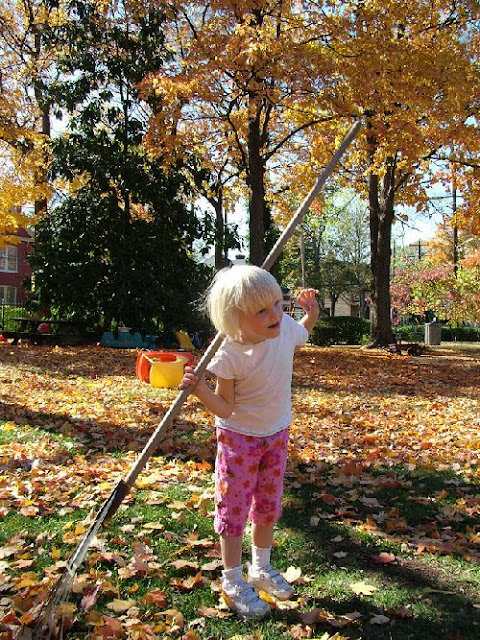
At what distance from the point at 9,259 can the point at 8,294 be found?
8.39 feet

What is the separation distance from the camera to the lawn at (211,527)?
2576 mm

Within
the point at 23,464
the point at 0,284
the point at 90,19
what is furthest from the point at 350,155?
the point at 0,284

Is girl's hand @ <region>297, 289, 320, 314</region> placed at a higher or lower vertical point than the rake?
higher

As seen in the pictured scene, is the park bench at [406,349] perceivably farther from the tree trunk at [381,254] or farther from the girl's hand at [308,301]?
the girl's hand at [308,301]

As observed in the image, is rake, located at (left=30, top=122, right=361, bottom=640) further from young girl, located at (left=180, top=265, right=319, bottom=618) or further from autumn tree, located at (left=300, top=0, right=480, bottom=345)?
autumn tree, located at (left=300, top=0, right=480, bottom=345)

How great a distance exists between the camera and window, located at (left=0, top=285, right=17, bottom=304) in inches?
1677

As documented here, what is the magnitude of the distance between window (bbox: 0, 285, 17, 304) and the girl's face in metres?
43.2

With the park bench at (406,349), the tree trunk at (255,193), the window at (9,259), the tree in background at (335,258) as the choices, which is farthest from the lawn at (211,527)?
the tree in background at (335,258)

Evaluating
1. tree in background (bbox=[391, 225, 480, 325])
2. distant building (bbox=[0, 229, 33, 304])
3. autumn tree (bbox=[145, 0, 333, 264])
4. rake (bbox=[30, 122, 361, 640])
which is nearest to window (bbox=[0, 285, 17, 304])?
distant building (bbox=[0, 229, 33, 304])

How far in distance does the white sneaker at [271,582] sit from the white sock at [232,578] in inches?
5.8

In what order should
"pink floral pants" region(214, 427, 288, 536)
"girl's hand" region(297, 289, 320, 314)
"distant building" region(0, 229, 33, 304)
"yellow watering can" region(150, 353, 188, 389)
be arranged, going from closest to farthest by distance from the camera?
"pink floral pants" region(214, 427, 288, 536) < "girl's hand" region(297, 289, 320, 314) < "yellow watering can" region(150, 353, 188, 389) < "distant building" region(0, 229, 33, 304)

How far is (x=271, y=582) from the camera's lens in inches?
109

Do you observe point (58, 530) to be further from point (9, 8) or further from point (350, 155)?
point (9, 8)

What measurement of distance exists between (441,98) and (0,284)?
36.5m
